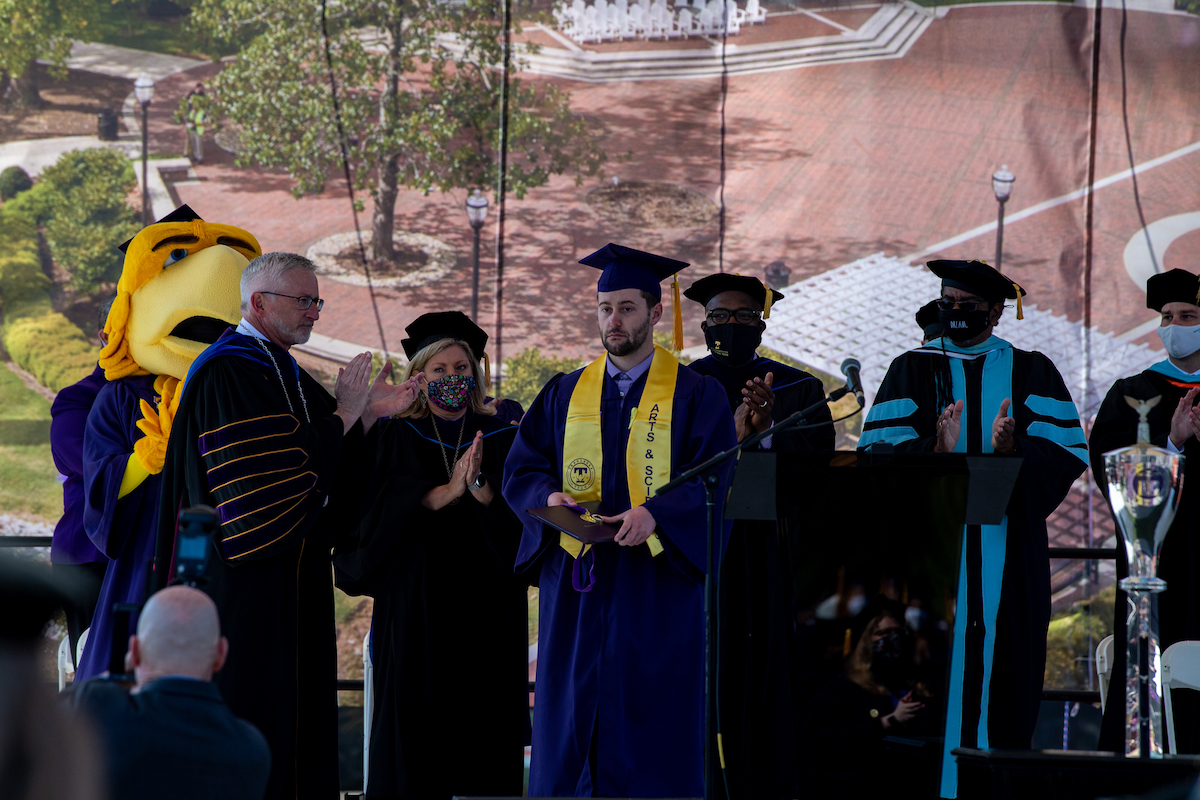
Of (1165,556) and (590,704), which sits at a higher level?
(1165,556)

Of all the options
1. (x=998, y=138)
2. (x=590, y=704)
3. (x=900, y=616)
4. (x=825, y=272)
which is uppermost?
(x=998, y=138)

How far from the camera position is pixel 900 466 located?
336cm

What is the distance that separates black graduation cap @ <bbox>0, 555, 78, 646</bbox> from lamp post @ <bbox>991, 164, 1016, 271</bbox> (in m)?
5.86

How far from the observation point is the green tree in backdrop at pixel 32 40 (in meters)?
6.98

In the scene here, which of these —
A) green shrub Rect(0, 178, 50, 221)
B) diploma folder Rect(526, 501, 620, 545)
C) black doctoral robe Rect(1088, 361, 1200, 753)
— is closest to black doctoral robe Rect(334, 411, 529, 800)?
diploma folder Rect(526, 501, 620, 545)

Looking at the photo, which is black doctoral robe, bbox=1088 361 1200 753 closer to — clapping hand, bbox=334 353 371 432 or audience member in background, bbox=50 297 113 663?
clapping hand, bbox=334 353 371 432

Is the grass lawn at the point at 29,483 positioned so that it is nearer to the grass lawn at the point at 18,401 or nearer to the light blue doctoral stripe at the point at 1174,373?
the grass lawn at the point at 18,401

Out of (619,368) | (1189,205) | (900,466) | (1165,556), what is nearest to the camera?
(900,466)

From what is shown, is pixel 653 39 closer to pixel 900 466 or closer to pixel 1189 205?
pixel 1189 205

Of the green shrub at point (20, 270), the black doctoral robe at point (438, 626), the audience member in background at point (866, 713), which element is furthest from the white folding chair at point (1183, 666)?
the green shrub at point (20, 270)

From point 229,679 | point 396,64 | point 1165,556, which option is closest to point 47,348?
point 396,64

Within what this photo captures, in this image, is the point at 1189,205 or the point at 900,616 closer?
the point at 900,616

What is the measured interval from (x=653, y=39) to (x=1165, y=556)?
13.2 feet

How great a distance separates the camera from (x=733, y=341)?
16.0 ft
